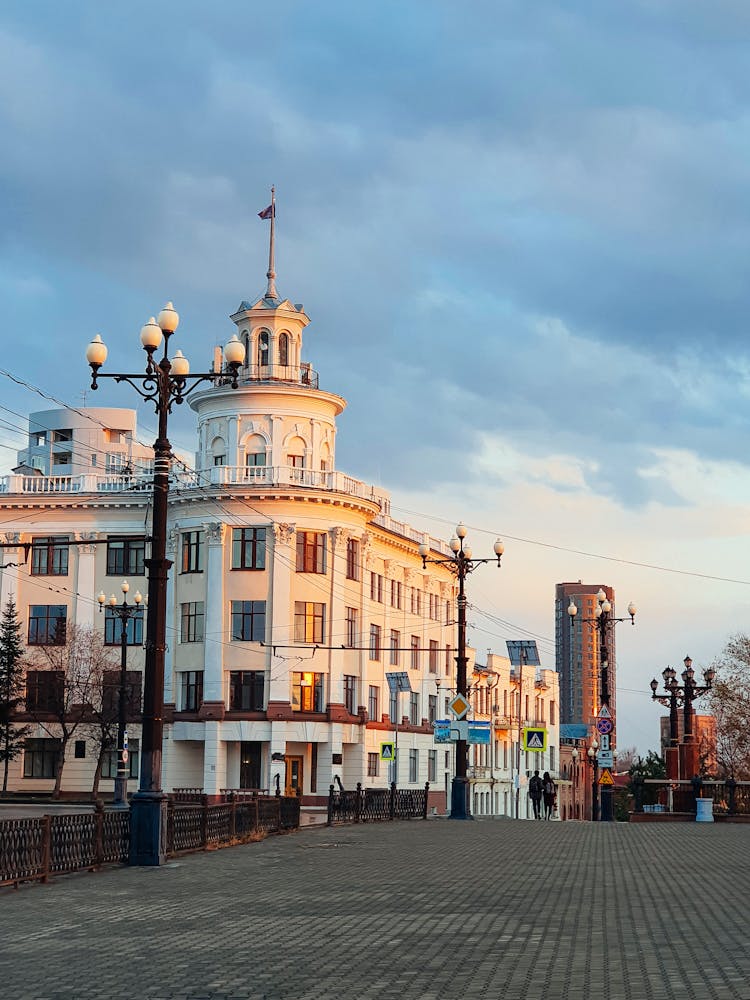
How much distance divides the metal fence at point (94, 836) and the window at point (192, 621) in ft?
150

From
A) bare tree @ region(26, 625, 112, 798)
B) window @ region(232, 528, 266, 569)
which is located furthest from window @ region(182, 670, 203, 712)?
window @ region(232, 528, 266, 569)

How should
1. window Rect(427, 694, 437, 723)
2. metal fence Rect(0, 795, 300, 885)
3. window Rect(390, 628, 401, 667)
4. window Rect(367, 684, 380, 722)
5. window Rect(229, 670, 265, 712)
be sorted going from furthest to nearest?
window Rect(427, 694, 437, 723) → window Rect(390, 628, 401, 667) → window Rect(367, 684, 380, 722) → window Rect(229, 670, 265, 712) → metal fence Rect(0, 795, 300, 885)

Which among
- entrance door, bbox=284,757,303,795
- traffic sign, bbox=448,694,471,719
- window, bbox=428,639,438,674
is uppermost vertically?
window, bbox=428,639,438,674

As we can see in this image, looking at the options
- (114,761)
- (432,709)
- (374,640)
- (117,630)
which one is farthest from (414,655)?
(114,761)

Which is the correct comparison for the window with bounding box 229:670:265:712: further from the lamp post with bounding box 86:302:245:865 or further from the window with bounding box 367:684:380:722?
the lamp post with bounding box 86:302:245:865

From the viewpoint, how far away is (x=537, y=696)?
4828 inches

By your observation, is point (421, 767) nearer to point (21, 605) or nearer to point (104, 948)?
point (21, 605)

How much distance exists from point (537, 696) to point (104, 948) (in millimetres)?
111532

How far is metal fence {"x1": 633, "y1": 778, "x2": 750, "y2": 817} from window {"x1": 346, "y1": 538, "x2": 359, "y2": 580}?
29.1m

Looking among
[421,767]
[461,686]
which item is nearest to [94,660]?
[421,767]

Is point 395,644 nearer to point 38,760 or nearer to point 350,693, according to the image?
point 350,693

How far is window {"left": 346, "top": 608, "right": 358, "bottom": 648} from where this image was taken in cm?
7738

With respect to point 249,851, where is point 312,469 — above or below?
above

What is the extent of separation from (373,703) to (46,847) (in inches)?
2443
